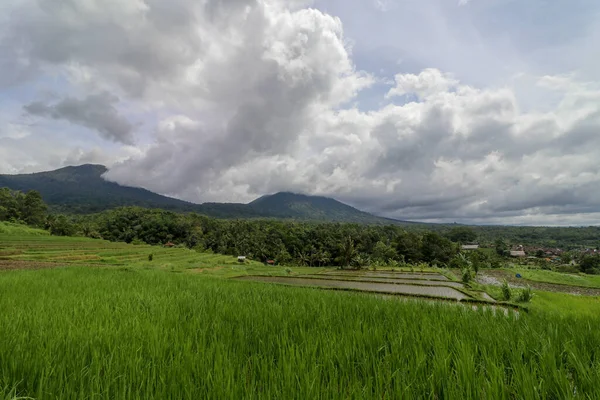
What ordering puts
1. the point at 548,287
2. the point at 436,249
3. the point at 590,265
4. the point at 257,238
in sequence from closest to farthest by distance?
1. the point at 548,287
2. the point at 590,265
3. the point at 436,249
4. the point at 257,238

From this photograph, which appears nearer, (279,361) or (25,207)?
(279,361)

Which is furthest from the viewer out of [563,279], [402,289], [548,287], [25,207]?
[25,207]

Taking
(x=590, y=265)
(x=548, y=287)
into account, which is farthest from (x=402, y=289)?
(x=590, y=265)

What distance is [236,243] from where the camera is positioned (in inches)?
2744

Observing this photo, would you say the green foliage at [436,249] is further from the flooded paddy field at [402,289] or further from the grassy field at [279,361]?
the grassy field at [279,361]

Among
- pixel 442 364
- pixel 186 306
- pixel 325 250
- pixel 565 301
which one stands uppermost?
pixel 442 364

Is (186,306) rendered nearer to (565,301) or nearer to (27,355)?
(27,355)

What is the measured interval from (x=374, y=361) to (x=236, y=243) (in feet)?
231

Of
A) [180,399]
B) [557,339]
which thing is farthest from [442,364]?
[557,339]

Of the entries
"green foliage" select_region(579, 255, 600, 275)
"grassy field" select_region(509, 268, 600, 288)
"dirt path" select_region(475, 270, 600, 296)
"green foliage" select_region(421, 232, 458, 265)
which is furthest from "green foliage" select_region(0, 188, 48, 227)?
"green foliage" select_region(579, 255, 600, 275)

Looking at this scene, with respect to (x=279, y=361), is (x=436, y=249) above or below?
below

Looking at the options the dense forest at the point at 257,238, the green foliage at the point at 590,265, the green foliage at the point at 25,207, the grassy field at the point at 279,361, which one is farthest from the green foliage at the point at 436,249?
the green foliage at the point at 25,207

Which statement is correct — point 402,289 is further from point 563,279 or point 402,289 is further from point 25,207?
point 25,207

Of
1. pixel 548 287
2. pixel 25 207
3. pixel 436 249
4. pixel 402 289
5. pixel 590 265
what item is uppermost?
pixel 25 207
